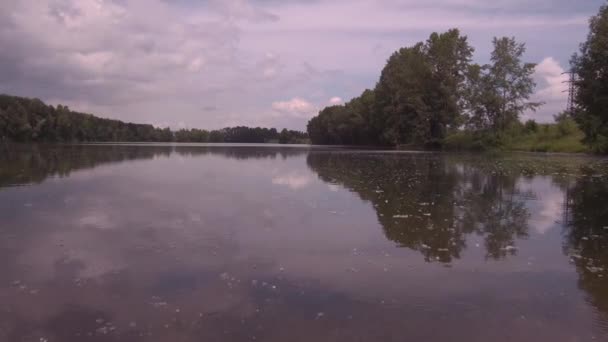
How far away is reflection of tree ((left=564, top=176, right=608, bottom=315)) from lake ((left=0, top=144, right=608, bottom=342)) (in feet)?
0.15

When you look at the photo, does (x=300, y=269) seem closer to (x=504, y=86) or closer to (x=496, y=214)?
(x=496, y=214)

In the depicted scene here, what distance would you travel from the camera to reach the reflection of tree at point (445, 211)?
9773 mm

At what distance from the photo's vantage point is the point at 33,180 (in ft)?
67.4

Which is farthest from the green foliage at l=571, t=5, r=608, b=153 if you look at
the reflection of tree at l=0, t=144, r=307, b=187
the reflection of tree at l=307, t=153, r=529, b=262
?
the reflection of tree at l=0, t=144, r=307, b=187

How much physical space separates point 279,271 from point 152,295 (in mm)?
2069

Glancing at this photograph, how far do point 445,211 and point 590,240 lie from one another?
3.96 meters

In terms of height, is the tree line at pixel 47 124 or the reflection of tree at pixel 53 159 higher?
the tree line at pixel 47 124

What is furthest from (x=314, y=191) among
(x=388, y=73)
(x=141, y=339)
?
(x=388, y=73)

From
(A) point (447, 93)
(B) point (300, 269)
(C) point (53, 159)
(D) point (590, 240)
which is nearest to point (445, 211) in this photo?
(D) point (590, 240)

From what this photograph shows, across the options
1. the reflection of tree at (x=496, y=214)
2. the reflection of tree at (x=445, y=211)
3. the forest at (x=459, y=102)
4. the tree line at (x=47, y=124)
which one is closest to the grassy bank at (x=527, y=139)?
the forest at (x=459, y=102)

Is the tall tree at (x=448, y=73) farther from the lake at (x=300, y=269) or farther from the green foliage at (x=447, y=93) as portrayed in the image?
the lake at (x=300, y=269)

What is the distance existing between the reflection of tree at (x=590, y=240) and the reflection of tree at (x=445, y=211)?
1.12 meters

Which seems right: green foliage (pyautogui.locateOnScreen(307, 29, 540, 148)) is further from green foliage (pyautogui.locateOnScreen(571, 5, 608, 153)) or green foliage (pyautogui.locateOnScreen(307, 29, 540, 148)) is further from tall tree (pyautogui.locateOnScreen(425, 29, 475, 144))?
green foliage (pyautogui.locateOnScreen(571, 5, 608, 153))

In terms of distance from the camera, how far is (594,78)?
35.2 meters
